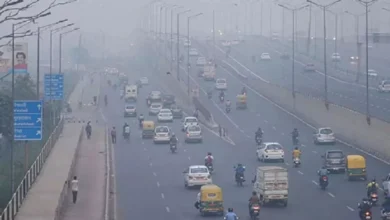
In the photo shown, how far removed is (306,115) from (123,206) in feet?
98.7

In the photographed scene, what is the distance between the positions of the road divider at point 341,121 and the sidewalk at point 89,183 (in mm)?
11883

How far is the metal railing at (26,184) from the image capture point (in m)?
25.9

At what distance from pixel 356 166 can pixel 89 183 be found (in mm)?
9793

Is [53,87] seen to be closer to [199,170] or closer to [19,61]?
[19,61]

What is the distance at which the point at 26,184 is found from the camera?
33125mm

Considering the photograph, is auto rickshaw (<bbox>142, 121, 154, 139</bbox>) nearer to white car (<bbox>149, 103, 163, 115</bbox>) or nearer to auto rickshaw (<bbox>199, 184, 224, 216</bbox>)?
white car (<bbox>149, 103, 163, 115</bbox>)

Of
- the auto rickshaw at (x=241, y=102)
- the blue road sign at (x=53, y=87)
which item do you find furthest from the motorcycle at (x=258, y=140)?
the auto rickshaw at (x=241, y=102)

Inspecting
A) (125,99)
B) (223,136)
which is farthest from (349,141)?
(125,99)

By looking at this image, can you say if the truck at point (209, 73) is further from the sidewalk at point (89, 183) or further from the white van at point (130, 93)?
the sidewalk at point (89, 183)

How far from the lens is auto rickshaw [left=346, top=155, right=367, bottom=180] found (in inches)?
1481

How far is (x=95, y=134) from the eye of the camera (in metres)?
61.1

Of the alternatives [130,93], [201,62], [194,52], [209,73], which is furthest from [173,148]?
[194,52]

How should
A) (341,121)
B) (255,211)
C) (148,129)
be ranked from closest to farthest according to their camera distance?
(255,211) → (341,121) → (148,129)

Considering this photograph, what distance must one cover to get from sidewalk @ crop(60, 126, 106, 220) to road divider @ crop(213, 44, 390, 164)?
11.9 m
